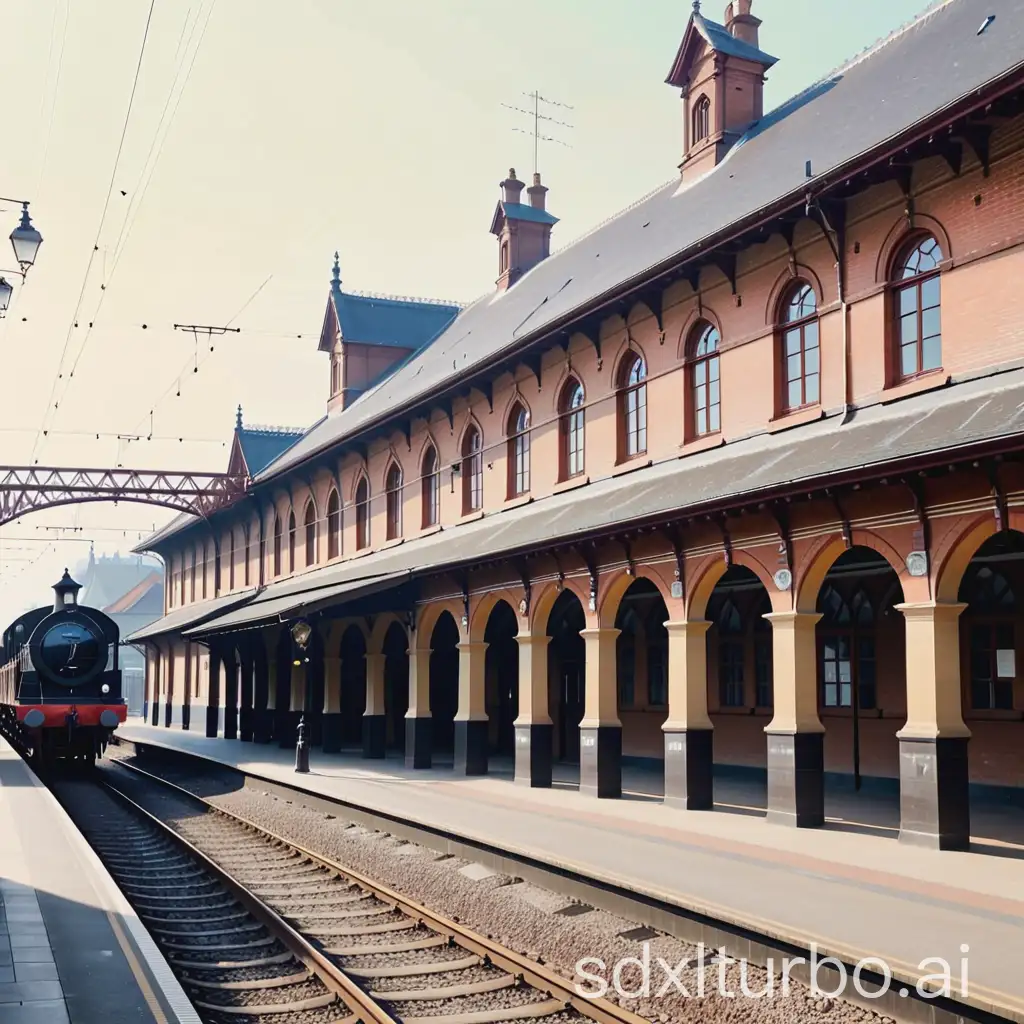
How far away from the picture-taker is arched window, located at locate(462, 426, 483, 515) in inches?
1025

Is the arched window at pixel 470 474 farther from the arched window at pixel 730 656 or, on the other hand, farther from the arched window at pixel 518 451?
the arched window at pixel 730 656

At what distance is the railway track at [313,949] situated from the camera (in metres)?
8.64

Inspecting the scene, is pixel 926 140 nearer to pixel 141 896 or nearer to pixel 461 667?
pixel 141 896

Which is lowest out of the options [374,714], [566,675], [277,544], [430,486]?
[374,714]

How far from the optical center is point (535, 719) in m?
20.6

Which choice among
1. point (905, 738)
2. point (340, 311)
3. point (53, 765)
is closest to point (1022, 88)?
point (905, 738)

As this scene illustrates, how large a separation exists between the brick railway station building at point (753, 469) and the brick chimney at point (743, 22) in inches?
1.7

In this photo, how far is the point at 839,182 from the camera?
1498 cm

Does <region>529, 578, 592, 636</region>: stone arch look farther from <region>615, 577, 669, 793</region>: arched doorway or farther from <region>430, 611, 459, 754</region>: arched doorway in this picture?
<region>430, 611, 459, 754</region>: arched doorway

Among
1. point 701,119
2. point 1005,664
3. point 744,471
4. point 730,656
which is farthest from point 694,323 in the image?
point 701,119

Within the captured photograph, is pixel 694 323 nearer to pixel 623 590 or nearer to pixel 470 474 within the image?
pixel 623 590

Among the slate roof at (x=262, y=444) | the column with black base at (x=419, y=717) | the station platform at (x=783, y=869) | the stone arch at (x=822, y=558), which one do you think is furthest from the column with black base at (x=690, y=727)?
the slate roof at (x=262, y=444)

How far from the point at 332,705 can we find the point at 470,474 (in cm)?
701

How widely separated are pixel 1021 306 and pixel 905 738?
455 centimetres
